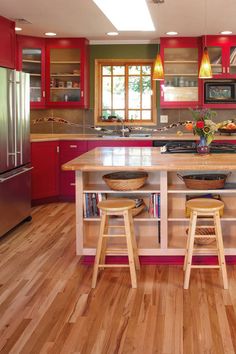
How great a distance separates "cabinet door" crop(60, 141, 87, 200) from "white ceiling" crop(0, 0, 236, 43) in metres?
1.49

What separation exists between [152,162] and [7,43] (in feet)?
8.33

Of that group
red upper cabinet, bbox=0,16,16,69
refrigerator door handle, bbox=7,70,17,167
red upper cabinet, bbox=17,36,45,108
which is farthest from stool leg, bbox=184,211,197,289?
red upper cabinet, bbox=17,36,45,108

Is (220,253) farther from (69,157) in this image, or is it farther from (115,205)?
(69,157)

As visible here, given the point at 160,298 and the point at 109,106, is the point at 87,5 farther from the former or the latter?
the point at 160,298

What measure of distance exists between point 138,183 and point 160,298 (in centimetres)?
91

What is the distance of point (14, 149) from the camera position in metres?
4.96

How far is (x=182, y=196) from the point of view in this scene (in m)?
4.04

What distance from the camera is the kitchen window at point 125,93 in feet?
23.7

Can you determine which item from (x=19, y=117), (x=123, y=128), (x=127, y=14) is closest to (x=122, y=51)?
(x=123, y=128)

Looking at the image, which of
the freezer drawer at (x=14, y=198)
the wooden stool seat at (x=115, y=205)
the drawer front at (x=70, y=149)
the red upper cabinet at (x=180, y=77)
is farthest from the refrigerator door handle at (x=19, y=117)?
the red upper cabinet at (x=180, y=77)

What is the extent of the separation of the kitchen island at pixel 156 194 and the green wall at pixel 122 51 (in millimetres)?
3249

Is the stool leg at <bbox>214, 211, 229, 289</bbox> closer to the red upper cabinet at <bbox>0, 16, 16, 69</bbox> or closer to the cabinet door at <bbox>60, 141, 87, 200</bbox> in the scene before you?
the red upper cabinet at <bbox>0, 16, 16, 69</bbox>

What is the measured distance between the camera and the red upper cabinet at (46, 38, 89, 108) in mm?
6848

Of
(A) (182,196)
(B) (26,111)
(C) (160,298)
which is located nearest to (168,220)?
(A) (182,196)
